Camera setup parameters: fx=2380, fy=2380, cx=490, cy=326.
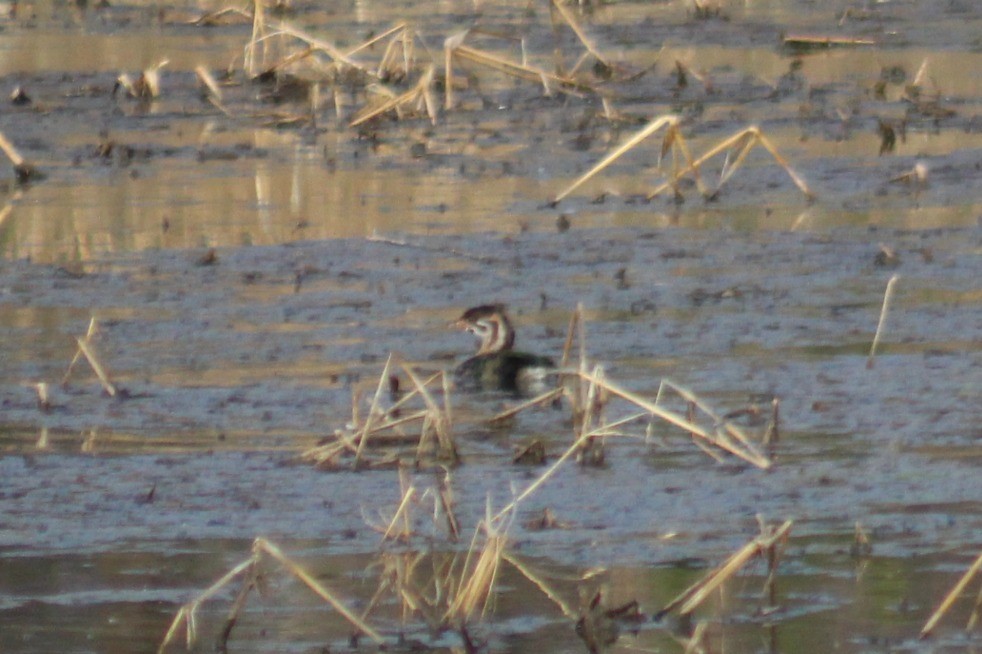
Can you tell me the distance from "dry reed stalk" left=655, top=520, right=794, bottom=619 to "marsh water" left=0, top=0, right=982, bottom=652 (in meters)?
0.07

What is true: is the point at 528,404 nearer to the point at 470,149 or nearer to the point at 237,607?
the point at 237,607

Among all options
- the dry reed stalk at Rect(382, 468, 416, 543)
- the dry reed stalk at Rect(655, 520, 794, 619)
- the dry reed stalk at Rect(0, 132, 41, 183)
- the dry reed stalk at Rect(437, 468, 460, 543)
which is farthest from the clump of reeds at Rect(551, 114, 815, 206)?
the dry reed stalk at Rect(655, 520, 794, 619)

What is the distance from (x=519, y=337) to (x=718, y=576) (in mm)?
3987

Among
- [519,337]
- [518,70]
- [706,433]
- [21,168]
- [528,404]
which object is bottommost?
[21,168]

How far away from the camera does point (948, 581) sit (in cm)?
595

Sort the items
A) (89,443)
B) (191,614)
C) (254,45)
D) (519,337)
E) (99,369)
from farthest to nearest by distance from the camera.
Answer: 1. (254,45)
2. (519,337)
3. (99,369)
4. (89,443)
5. (191,614)

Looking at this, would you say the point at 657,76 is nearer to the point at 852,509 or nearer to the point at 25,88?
the point at 25,88

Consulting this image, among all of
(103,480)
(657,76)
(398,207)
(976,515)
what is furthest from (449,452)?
(657,76)

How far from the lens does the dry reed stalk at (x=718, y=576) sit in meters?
5.48

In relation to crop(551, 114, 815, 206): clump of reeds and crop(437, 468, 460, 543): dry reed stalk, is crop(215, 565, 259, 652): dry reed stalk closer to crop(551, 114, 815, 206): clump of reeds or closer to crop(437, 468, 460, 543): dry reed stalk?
crop(437, 468, 460, 543): dry reed stalk

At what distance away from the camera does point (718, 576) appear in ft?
18.0

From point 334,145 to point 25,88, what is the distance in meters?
3.98

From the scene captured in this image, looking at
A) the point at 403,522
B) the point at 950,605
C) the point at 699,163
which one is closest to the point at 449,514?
the point at 403,522

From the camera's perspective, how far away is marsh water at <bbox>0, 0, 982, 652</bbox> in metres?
6.04
